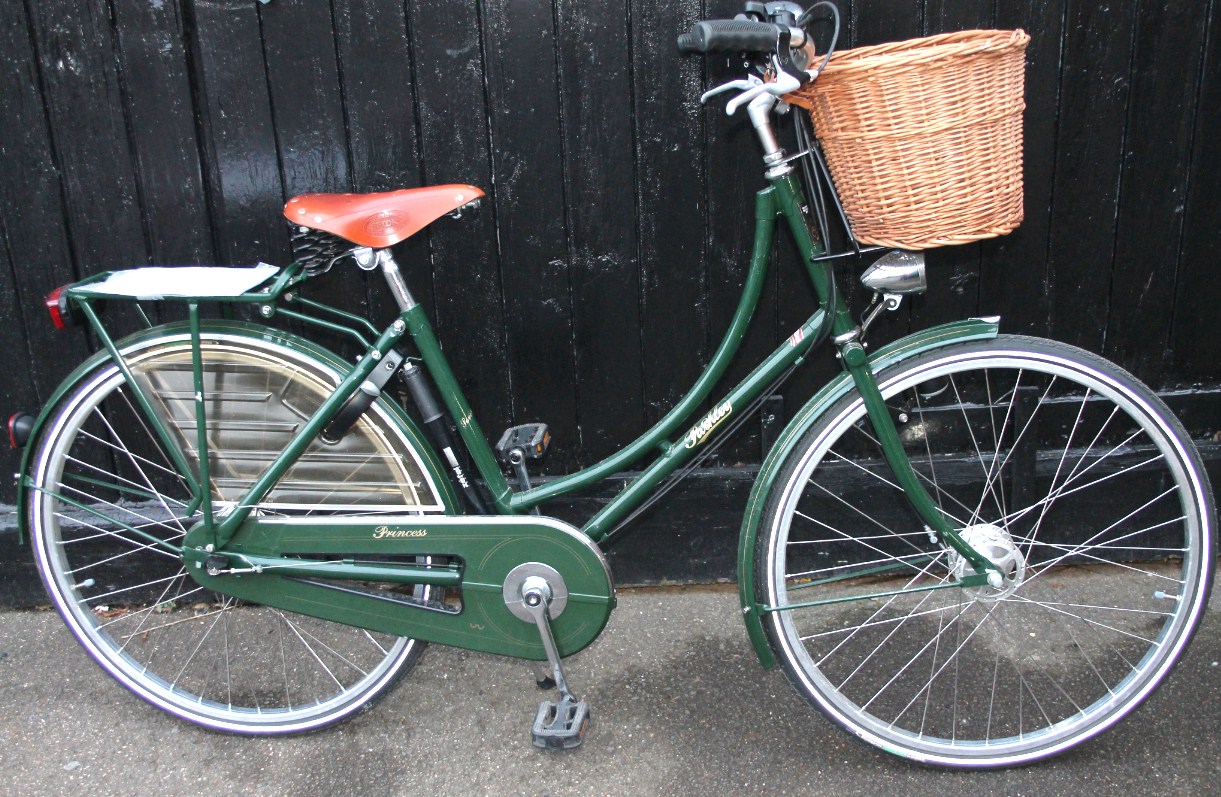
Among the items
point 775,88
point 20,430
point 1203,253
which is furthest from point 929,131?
point 20,430

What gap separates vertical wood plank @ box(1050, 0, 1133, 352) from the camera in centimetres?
260

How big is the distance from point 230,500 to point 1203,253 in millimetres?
2788

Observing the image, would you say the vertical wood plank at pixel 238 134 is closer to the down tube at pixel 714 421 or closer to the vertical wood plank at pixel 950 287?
the down tube at pixel 714 421

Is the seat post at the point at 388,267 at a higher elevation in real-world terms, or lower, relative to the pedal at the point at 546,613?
higher

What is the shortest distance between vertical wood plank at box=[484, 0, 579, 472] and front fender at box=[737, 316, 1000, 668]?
932 mm

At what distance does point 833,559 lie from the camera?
3016 millimetres

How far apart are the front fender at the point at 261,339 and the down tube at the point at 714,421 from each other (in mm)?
378

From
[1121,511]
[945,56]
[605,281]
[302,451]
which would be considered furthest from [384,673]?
[1121,511]

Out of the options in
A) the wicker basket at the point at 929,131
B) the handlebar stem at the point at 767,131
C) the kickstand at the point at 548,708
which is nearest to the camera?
the wicker basket at the point at 929,131

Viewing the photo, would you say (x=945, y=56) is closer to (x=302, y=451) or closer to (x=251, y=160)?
(x=302, y=451)

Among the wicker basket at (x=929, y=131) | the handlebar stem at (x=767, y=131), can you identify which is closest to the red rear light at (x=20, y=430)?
the handlebar stem at (x=767, y=131)

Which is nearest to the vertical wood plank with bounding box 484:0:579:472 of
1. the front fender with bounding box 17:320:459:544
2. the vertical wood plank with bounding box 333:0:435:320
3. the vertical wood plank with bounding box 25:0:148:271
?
the vertical wood plank with bounding box 333:0:435:320

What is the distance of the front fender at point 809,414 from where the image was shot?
2.07 meters

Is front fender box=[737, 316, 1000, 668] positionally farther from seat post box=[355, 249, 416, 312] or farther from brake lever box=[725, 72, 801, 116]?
seat post box=[355, 249, 416, 312]
